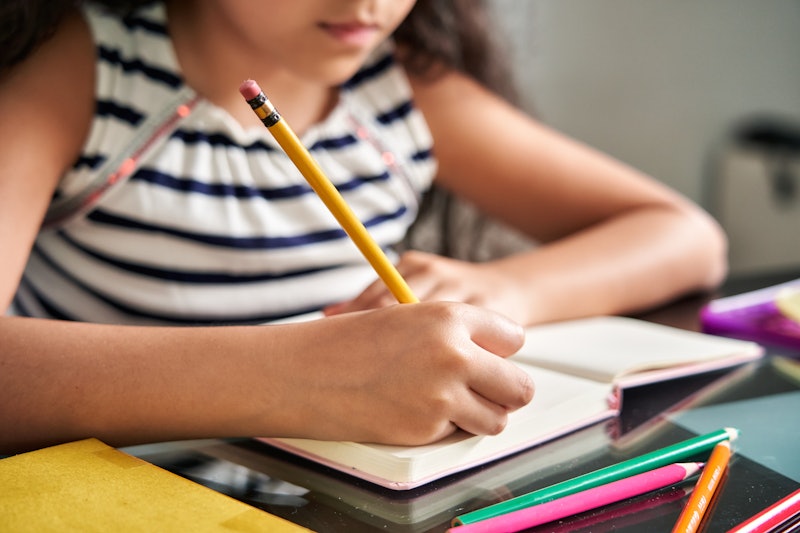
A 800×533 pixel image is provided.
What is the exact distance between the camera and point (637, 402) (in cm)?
52

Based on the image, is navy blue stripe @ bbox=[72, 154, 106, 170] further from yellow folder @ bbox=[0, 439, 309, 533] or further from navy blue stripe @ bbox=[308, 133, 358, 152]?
yellow folder @ bbox=[0, 439, 309, 533]

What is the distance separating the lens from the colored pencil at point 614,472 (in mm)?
369

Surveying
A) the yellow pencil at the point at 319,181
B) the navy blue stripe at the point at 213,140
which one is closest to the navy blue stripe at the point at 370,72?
the navy blue stripe at the point at 213,140

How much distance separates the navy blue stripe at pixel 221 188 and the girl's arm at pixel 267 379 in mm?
207

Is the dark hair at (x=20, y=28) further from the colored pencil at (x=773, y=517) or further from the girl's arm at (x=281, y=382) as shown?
the colored pencil at (x=773, y=517)

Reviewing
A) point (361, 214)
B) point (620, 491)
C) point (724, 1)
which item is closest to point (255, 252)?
point (361, 214)

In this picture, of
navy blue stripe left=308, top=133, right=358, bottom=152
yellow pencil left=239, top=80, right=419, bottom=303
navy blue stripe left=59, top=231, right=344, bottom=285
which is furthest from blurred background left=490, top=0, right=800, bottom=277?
yellow pencil left=239, top=80, right=419, bottom=303

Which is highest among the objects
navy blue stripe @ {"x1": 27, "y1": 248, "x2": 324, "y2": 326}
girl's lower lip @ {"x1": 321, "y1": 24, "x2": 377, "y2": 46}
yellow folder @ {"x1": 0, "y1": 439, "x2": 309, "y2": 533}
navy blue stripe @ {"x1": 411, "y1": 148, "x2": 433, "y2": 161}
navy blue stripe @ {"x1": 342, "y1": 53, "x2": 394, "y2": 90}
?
navy blue stripe @ {"x1": 342, "y1": 53, "x2": 394, "y2": 90}

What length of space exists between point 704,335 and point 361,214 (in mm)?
279

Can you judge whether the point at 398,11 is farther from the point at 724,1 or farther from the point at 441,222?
the point at 724,1

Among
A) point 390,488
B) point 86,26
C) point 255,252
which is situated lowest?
point 390,488

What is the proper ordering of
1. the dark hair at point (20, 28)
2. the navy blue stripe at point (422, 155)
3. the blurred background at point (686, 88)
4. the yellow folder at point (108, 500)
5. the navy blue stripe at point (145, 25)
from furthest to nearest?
the blurred background at point (686, 88), the navy blue stripe at point (422, 155), the navy blue stripe at point (145, 25), the dark hair at point (20, 28), the yellow folder at point (108, 500)

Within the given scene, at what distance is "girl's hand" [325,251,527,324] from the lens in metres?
0.64

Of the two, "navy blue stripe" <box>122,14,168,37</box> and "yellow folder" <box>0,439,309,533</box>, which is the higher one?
"navy blue stripe" <box>122,14,168,37</box>
